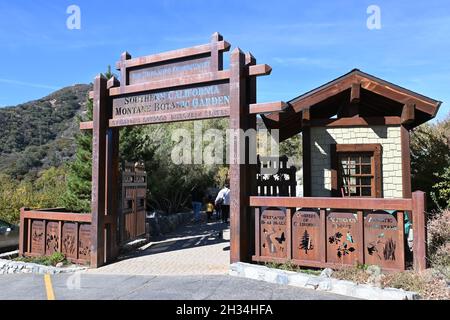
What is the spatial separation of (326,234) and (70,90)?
74.0 m

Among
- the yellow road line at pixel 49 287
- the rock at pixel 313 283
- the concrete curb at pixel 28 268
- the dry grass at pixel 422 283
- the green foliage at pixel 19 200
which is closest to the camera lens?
the dry grass at pixel 422 283

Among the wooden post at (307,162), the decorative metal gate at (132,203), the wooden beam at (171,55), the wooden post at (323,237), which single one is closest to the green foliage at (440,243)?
the wooden post at (323,237)

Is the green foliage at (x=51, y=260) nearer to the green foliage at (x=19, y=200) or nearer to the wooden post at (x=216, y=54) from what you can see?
the wooden post at (x=216, y=54)

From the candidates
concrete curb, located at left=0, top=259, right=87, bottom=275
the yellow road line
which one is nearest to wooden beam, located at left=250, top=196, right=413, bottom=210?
the yellow road line

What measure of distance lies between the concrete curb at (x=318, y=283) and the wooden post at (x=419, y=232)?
1027 millimetres

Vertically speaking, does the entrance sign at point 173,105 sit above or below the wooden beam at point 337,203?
above

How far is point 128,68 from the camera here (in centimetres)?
931

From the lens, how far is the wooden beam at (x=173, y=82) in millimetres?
8023

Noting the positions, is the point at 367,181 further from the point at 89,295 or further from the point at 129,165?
the point at 89,295

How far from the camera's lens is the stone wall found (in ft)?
32.3

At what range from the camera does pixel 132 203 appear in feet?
36.8

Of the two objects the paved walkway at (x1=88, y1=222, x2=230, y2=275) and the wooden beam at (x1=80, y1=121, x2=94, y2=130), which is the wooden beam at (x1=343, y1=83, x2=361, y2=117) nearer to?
the paved walkway at (x1=88, y1=222, x2=230, y2=275)

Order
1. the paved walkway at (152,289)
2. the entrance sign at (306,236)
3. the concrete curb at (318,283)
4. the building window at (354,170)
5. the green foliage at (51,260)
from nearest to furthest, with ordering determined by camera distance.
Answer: the concrete curb at (318,283) < the paved walkway at (152,289) < the entrance sign at (306,236) < the green foliage at (51,260) < the building window at (354,170)
